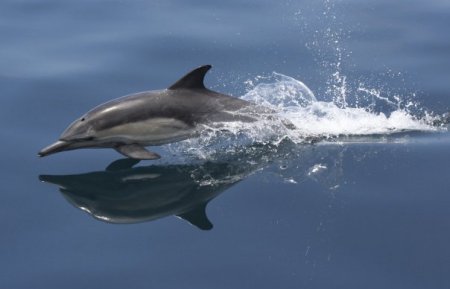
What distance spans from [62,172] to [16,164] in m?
0.59

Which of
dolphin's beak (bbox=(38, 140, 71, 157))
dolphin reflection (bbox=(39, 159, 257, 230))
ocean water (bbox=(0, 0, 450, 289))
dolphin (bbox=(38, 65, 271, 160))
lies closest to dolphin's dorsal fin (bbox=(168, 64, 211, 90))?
dolphin (bbox=(38, 65, 271, 160))

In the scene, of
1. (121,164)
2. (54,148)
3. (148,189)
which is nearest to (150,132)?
(121,164)

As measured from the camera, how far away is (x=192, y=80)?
856 centimetres

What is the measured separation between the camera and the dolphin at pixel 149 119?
326 inches

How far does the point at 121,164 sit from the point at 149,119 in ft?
2.00

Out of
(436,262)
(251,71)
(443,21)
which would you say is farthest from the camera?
(443,21)

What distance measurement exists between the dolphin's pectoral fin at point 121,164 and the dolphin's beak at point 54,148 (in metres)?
0.54

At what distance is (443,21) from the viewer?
12523 millimetres

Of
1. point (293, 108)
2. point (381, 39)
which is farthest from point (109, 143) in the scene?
point (381, 39)

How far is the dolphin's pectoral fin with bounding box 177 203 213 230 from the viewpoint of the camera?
698cm

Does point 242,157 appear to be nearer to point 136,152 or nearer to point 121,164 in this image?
point 136,152

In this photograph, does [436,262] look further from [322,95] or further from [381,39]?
[381,39]

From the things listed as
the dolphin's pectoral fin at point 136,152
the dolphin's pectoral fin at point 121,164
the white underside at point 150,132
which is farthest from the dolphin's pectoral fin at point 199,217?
the white underside at point 150,132

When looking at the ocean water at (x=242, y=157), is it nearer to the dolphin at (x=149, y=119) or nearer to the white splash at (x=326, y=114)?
the white splash at (x=326, y=114)
